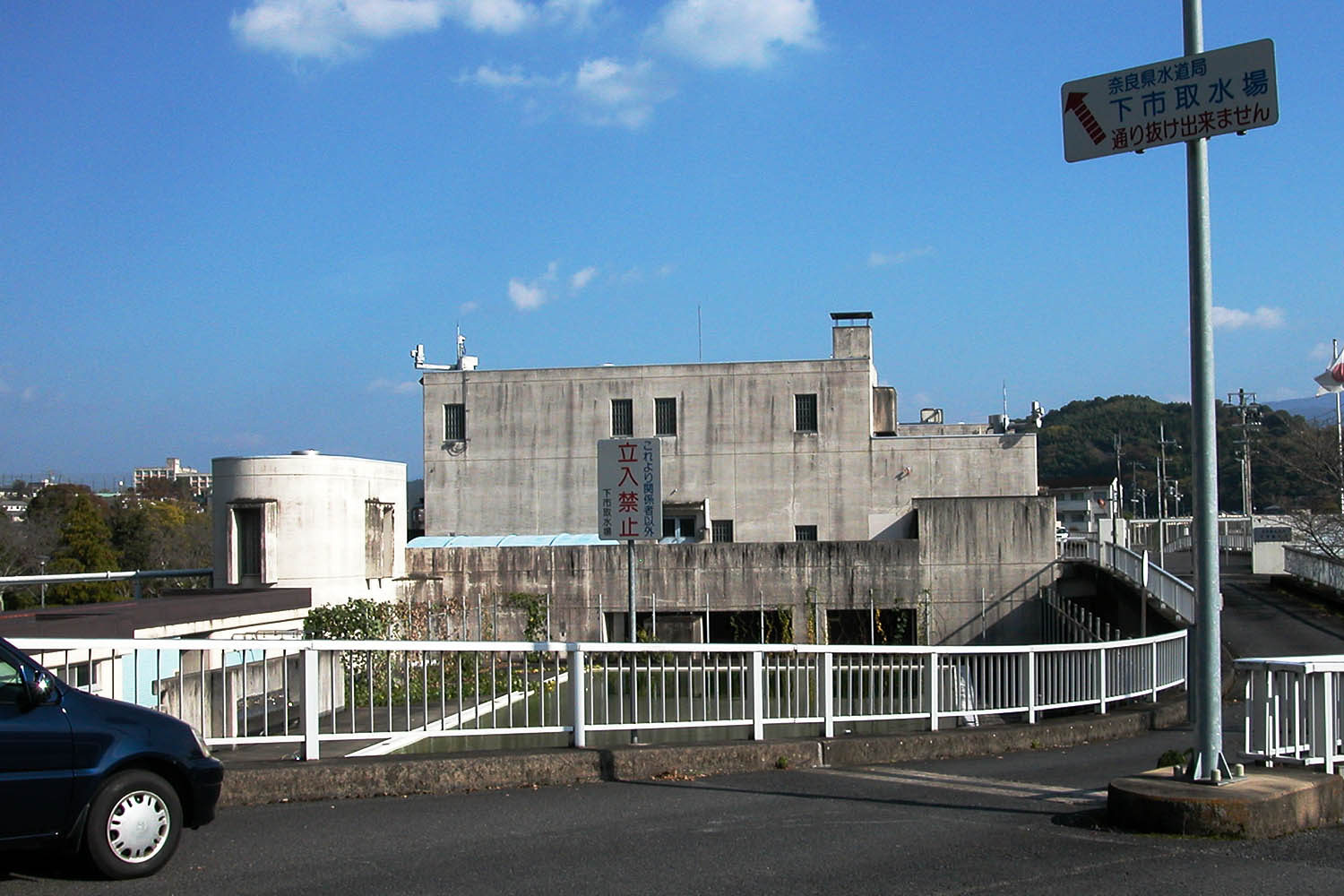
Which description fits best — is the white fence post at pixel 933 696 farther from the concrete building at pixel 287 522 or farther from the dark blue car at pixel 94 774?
the concrete building at pixel 287 522

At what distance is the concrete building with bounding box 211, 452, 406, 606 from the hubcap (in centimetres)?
2438

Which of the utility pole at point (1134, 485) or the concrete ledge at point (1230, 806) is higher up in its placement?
the utility pole at point (1134, 485)

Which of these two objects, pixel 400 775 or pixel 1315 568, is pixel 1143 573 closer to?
pixel 1315 568

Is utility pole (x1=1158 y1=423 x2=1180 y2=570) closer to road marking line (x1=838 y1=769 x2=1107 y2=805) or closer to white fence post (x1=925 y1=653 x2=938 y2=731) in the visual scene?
white fence post (x1=925 y1=653 x2=938 y2=731)

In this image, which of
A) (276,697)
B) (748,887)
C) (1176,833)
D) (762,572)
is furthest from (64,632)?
(762,572)

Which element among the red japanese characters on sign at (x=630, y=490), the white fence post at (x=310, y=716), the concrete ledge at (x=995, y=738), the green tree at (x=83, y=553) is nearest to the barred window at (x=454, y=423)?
the green tree at (x=83, y=553)

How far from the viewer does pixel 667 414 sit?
154ft

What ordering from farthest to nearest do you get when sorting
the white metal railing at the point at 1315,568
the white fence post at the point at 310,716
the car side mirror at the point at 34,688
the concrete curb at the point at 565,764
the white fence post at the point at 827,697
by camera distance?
the white metal railing at the point at 1315,568
the white fence post at the point at 827,697
the white fence post at the point at 310,716
the concrete curb at the point at 565,764
the car side mirror at the point at 34,688

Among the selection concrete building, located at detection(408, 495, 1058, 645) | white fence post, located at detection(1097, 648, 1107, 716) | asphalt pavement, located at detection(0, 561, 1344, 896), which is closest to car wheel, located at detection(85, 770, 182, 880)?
asphalt pavement, located at detection(0, 561, 1344, 896)

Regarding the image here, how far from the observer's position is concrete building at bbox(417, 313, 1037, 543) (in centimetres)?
4559

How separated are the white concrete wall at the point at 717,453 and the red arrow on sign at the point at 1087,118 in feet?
121

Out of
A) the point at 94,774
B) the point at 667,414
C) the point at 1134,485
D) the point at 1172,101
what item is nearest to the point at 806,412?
the point at 667,414

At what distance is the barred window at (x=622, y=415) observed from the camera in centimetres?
4675

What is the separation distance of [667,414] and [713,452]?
2.30 metres
